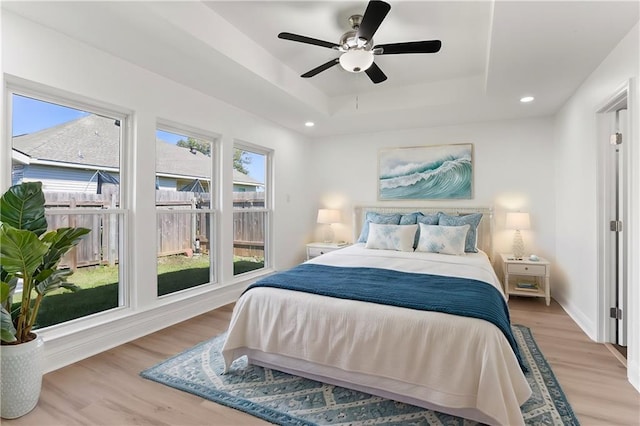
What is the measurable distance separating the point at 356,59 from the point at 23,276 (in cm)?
261

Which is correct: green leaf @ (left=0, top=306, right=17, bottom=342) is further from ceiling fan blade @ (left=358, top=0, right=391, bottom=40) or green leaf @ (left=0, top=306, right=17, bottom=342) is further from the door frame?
the door frame

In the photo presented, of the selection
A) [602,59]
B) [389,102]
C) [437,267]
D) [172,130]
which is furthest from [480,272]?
[172,130]

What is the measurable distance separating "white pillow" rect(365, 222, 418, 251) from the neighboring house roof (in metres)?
2.45

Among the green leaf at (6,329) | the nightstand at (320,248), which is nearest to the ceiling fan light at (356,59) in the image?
the green leaf at (6,329)

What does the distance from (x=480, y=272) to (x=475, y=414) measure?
1324mm

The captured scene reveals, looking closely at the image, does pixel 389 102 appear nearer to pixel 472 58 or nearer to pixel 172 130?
pixel 472 58

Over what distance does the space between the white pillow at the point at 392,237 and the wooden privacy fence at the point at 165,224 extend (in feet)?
5.44

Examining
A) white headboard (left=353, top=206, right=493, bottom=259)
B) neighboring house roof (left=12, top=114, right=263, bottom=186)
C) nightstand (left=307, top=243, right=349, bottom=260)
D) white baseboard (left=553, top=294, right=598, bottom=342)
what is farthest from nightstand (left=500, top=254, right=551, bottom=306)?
neighboring house roof (left=12, top=114, right=263, bottom=186)

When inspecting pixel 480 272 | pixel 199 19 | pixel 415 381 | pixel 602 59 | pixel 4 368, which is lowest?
pixel 415 381

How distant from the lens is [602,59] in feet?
8.56

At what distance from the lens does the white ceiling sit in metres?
2.11

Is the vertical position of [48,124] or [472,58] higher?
[472,58]

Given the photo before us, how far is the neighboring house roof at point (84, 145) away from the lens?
2.41m

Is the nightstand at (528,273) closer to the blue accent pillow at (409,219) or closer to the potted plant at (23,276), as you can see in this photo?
the blue accent pillow at (409,219)
